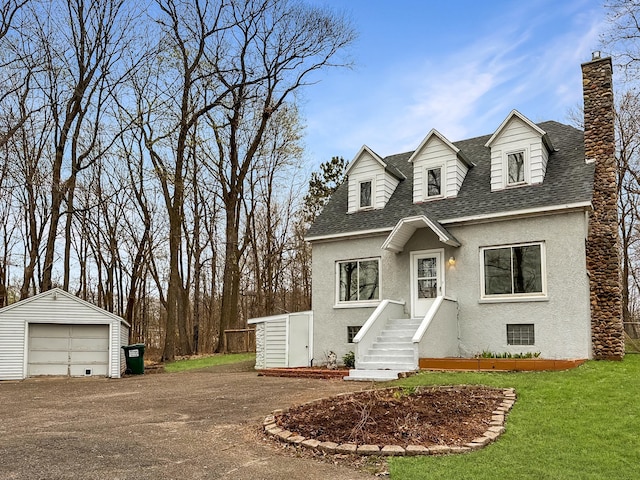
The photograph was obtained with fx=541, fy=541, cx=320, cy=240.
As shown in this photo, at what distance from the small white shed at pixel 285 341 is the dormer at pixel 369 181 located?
3974mm

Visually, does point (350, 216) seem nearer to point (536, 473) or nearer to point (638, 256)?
point (536, 473)

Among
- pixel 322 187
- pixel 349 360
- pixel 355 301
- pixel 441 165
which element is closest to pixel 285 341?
pixel 349 360

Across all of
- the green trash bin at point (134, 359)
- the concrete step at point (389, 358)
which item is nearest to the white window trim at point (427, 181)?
the concrete step at point (389, 358)

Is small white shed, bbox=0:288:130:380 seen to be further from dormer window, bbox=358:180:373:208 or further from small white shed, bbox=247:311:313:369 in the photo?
dormer window, bbox=358:180:373:208

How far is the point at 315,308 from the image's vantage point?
17047mm

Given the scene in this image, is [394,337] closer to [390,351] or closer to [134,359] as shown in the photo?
[390,351]

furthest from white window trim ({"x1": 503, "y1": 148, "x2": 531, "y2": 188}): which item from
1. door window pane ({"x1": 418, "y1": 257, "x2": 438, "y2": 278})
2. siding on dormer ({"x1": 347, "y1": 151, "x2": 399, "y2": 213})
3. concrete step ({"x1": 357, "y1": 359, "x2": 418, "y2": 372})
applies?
concrete step ({"x1": 357, "y1": 359, "x2": 418, "y2": 372})

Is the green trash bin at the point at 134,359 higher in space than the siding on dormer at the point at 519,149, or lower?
lower

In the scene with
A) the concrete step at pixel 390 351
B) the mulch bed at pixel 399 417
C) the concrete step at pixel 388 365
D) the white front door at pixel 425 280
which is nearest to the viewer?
the mulch bed at pixel 399 417

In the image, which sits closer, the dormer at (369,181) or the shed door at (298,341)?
the shed door at (298,341)

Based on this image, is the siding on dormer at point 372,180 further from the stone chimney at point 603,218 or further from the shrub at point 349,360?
the stone chimney at point 603,218

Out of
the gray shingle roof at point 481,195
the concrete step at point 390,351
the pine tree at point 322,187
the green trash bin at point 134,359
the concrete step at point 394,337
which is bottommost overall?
the green trash bin at point 134,359

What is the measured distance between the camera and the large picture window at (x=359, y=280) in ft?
53.2

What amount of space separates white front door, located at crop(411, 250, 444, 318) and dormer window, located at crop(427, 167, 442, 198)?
6.78 ft
